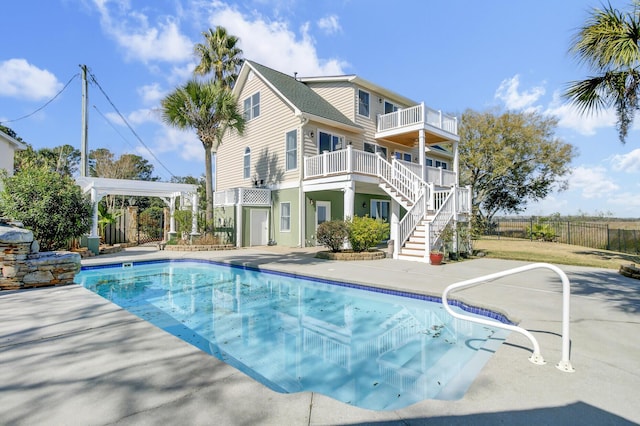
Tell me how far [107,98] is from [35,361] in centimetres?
2045

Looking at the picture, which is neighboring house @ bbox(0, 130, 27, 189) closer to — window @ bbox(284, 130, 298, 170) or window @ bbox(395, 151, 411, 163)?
window @ bbox(284, 130, 298, 170)

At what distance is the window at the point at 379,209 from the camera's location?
18481mm

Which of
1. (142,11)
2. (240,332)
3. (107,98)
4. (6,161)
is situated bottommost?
(240,332)

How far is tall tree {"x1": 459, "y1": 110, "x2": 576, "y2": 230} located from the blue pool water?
65.4 ft

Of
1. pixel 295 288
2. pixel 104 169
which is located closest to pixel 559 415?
pixel 295 288

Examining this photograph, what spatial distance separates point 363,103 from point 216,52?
9752 mm

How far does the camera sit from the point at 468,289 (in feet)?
22.0

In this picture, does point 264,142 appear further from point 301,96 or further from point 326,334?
point 326,334

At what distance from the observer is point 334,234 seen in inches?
471

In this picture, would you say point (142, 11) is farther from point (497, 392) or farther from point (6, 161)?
point (497, 392)

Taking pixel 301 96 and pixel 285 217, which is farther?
pixel 301 96

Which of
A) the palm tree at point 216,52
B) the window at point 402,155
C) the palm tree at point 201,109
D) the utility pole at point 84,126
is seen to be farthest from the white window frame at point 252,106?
the window at point 402,155

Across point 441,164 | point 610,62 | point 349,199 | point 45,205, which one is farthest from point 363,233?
point 441,164

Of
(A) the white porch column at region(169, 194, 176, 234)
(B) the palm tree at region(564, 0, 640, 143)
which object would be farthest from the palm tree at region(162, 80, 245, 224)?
(B) the palm tree at region(564, 0, 640, 143)
